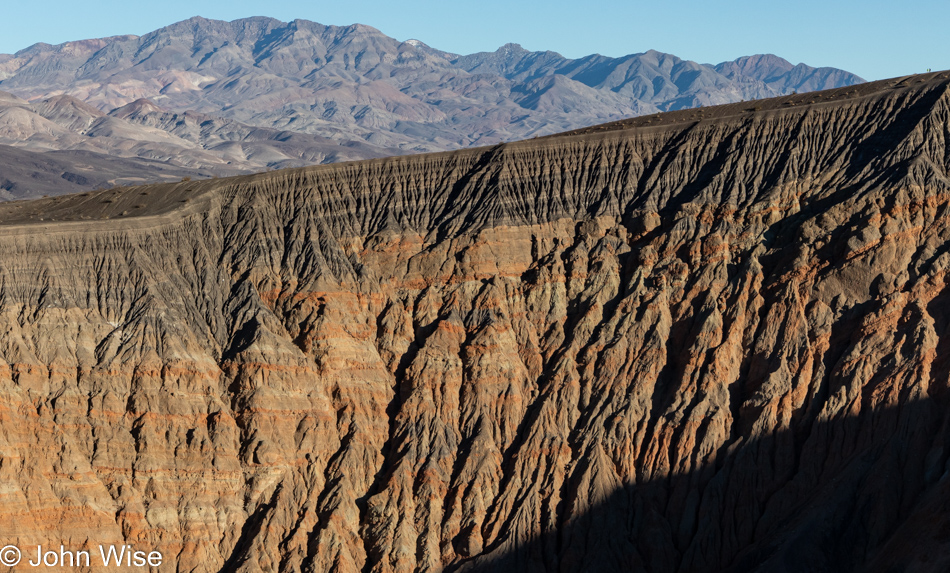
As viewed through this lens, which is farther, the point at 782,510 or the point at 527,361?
the point at 527,361

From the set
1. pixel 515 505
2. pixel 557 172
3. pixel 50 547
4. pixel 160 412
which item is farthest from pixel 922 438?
pixel 50 547

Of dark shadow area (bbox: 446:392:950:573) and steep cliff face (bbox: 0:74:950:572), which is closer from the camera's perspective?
dark shadow area (bbox: 446:392:950:573)

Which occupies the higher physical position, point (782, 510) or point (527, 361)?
point (527, 361)

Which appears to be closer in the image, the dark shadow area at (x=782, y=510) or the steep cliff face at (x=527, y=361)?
the dark shadow area at (x=782, y=510)

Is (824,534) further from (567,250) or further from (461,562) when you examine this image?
(567,250)
